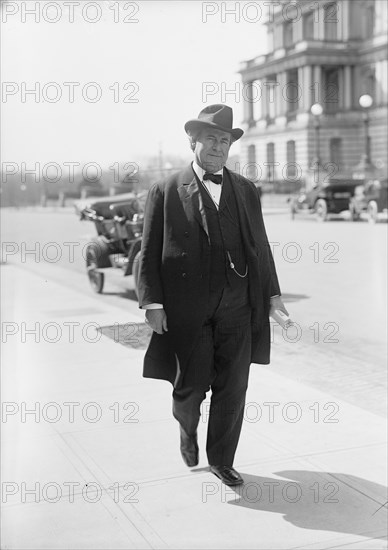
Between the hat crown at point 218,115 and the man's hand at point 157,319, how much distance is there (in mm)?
485

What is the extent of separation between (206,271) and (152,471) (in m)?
1.72

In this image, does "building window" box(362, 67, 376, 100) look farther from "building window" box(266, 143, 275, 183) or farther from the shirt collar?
the shirt collar

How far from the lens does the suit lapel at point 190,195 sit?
2090 millimetres

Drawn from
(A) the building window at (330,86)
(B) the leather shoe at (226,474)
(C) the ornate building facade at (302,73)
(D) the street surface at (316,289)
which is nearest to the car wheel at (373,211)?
(D) the street surface at (316,289)

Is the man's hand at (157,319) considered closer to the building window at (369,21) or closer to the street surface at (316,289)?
the street surface at (316,289)

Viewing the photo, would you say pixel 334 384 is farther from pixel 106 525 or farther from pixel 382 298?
pixel 382 298

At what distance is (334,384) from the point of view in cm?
624

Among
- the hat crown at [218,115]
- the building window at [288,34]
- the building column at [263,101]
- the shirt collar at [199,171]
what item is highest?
the building window at [288,34]

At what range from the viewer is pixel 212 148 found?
202 centimetres

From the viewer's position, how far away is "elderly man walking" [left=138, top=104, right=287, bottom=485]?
2059mm

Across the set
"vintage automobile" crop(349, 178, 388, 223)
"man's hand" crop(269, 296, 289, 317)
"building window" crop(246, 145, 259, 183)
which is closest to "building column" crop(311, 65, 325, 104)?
"building window" crop(246, 145, 259, 183)

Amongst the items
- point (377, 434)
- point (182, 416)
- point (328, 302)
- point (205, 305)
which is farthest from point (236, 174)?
point (328, 302)

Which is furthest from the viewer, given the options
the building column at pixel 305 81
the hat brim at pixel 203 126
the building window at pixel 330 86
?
the building column at pixel 305 81

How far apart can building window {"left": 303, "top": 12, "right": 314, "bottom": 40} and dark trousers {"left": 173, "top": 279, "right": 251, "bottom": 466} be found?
105 centimetres
